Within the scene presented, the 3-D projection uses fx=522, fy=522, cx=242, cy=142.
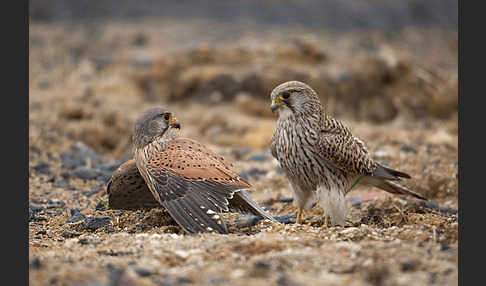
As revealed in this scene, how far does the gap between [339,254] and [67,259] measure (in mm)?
1657

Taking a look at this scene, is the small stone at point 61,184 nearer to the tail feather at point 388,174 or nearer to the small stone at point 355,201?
the small stone at point 355,201

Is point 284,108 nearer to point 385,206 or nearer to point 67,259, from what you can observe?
point 385,206

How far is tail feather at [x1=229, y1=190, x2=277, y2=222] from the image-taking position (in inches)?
173

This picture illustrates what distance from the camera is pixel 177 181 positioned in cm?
412

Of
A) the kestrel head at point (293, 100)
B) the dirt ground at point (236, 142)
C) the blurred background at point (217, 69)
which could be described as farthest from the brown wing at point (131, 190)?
the blurred background at point (217, 69)

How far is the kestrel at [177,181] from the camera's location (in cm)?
395

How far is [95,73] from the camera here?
1180 centimetres

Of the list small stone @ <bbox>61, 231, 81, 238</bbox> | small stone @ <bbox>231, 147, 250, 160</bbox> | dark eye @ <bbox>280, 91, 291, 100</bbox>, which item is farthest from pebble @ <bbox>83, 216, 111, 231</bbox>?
small stone @ <bbox>231, 147, 250, 160</bbox>

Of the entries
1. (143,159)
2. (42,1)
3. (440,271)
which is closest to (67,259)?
(143,159)

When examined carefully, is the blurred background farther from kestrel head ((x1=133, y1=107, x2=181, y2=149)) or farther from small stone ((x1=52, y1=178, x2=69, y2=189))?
kestrel head ((x1=133, y1=107, x2=181, y2=149))

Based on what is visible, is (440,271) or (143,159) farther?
(143,159)

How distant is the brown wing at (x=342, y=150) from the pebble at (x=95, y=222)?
193 centimetres

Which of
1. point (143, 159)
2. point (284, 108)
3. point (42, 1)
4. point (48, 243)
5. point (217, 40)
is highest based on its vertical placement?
point (42, 1)

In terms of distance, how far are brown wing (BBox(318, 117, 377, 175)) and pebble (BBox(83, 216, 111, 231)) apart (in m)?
1.93
